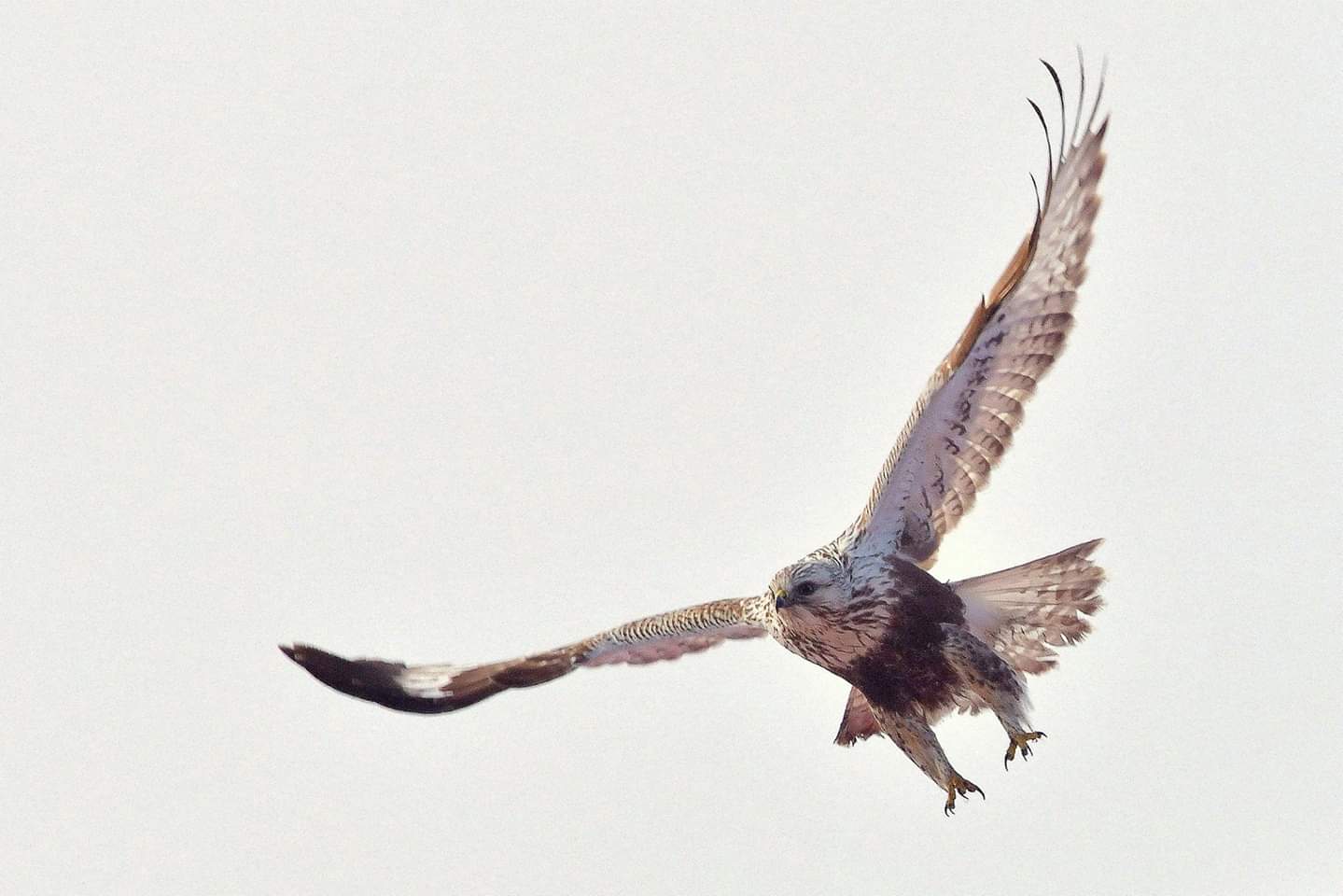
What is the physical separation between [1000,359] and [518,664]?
3.97 m

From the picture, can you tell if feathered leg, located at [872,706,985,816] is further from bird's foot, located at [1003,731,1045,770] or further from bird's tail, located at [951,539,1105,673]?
bird's tail, located at [951,539,1105,673]

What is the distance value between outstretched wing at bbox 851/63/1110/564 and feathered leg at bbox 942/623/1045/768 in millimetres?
762

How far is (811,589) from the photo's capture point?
39.7 feet

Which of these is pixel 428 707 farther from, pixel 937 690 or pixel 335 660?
pixel 937 690

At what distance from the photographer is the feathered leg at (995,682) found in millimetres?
12078

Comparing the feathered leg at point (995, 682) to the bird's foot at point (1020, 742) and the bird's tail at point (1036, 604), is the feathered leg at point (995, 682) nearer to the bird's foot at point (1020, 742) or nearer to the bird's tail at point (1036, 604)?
the bird's foot at point (1020, 742)

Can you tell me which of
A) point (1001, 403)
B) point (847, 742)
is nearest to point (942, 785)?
point (847, 742)

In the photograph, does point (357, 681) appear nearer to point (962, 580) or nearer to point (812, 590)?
point (812, 590)

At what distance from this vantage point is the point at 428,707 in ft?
44.4

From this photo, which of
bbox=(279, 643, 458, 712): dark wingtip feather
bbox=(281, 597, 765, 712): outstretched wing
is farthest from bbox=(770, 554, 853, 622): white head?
bbox=(279, 643, 458, 712): dark wingtip feather

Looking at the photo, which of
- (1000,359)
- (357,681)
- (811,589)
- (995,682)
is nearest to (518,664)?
(357,681)

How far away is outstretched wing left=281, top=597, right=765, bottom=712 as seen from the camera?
1345cm

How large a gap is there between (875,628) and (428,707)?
324cm

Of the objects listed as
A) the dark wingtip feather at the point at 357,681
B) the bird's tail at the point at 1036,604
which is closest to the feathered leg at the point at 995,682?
the bird's tail at the point at 1036,604
